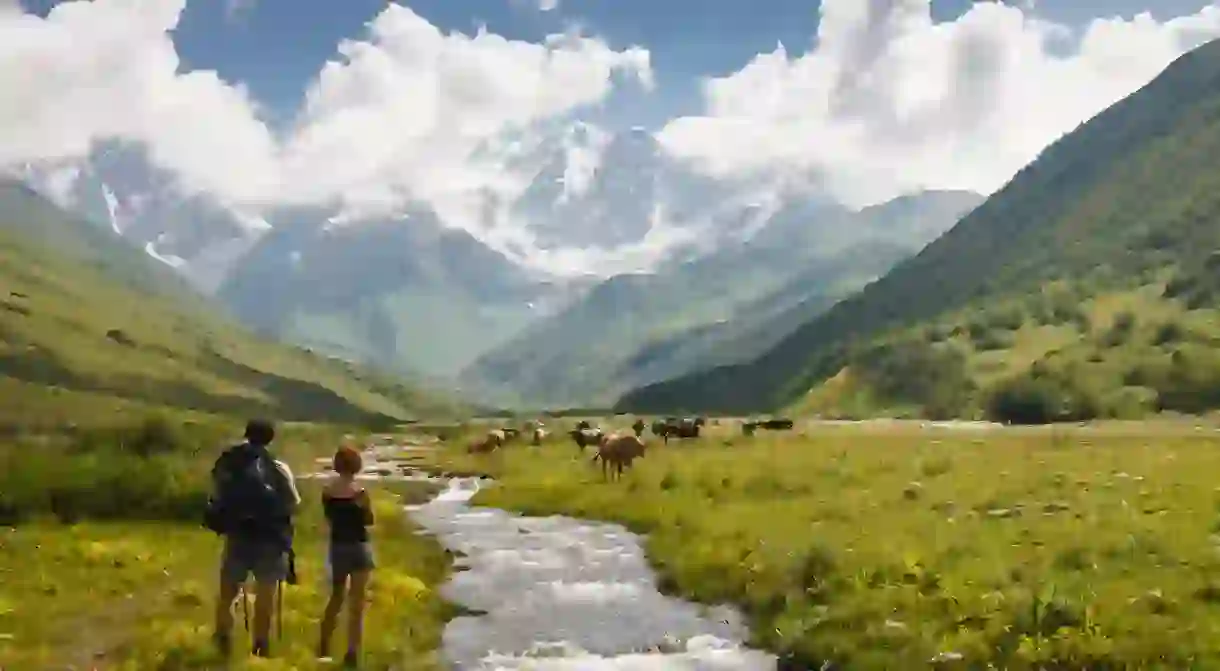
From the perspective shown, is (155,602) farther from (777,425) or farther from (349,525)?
(777,425)

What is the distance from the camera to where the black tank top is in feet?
67.7

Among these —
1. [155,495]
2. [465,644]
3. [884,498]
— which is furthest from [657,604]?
[155,495]

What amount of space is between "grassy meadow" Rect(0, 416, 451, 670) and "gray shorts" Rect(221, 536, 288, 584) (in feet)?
5.17

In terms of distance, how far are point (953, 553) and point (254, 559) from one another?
16.3 metres

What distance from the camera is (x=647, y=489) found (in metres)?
53.9

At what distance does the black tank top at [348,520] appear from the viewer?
20641 millimetres

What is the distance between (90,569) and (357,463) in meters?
14.4

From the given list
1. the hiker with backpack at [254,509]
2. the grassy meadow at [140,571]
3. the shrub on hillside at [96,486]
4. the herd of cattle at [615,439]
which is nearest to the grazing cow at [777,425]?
the herd of cattle at [615,439]

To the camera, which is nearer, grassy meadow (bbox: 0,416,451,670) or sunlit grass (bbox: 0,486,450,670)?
sunlit grass (bbox: 0,486,450,670)

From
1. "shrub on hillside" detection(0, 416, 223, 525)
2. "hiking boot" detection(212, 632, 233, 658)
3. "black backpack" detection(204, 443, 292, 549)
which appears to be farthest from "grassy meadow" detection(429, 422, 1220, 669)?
"shrub on hillside" detection(0, 416, 223, 525)

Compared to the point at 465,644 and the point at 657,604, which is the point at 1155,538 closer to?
the point at 657,604

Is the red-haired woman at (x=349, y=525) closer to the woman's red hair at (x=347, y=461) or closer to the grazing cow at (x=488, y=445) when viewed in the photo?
the woman's red hair at (x=347, y=461)

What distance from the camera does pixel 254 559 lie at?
20391 millimetres

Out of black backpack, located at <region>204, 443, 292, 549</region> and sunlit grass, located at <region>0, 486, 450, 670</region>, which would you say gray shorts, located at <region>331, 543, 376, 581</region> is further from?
sunlit grass, located at <region>0, 486, 450, 670</region>
